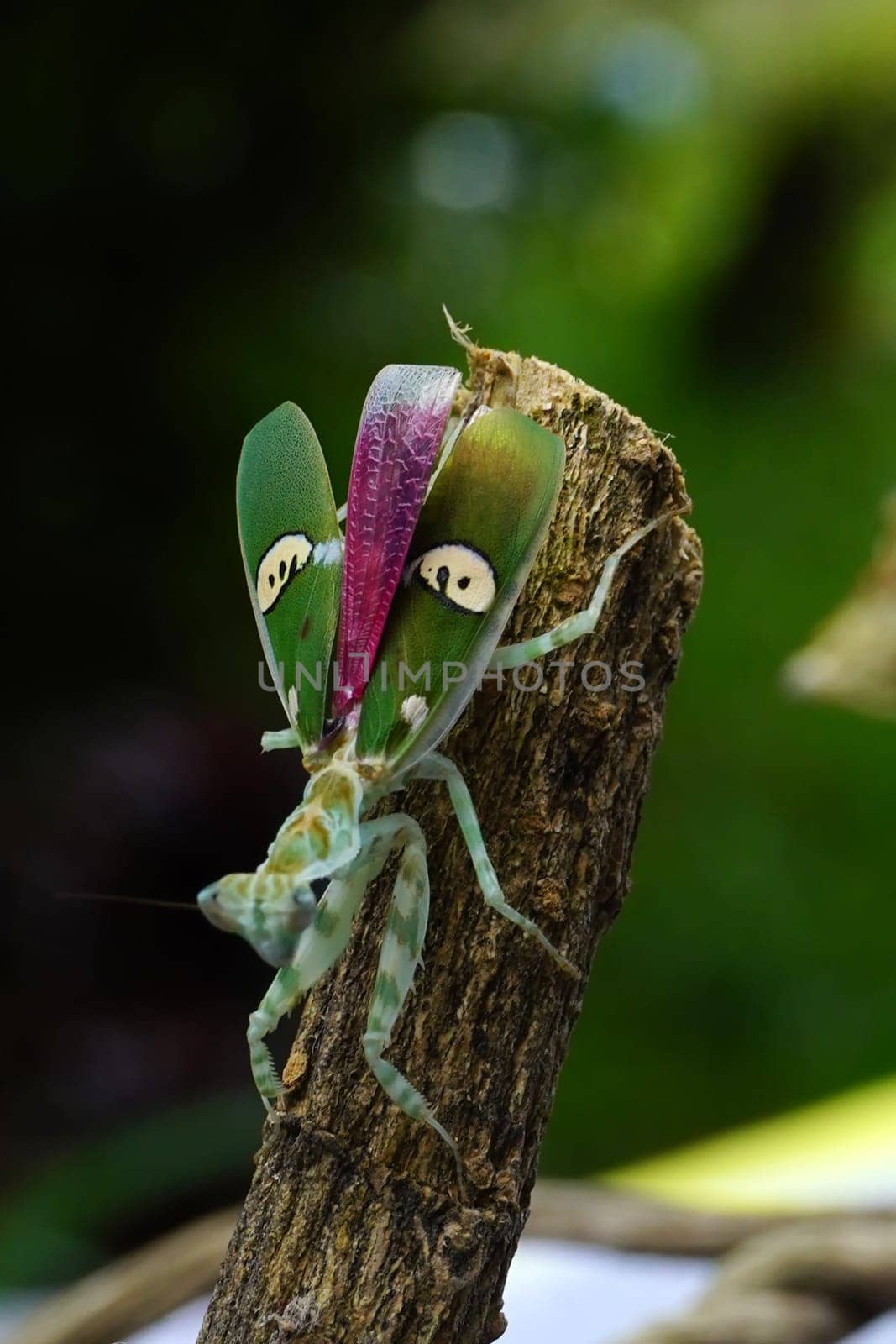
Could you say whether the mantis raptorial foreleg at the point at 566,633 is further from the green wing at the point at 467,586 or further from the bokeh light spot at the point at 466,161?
the bokeh light spot at the point at 466,161

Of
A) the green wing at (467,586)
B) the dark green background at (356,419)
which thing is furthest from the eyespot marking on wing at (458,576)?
the dark green background at (356,419)

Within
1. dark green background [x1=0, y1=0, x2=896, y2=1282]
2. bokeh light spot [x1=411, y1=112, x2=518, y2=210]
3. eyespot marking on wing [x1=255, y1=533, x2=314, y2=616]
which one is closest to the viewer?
eyespot marking on wing [x1=255, y1=533, x2=314, y2=616]

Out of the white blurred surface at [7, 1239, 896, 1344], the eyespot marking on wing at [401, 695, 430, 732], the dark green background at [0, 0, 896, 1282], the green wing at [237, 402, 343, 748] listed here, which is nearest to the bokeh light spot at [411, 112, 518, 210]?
the dark green background at [0, 0, 896, 1282]

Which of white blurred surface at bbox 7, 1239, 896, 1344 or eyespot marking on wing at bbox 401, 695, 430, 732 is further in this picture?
white blurred surface at bbox 7, 1239, 896, 1344

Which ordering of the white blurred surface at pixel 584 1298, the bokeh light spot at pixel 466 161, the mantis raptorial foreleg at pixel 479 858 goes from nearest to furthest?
the mantis raptorial foreleg at pixel 479 858, the white blurred surface at pixel 584 1298, the bokeh light spot at pixel 466 161

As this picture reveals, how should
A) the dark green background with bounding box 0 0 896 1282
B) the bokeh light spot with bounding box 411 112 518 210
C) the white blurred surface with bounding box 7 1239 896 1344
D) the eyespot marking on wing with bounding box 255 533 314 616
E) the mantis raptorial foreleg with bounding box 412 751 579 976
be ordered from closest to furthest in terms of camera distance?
1. the mantis raptorial foreleg with bounding box 412 751 579 976
2. the eyespot marking on wing with bounding box 255 533 314 616
3. the white blurred surface with bounding box 7 1239 896 1344
4. the dark green background with bounding box 0 0 896 1282
5. the bokeh light spot with bounding box 411 112 518 210

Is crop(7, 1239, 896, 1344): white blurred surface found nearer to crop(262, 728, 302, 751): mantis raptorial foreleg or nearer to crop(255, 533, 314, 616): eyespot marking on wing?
crop(262, 728, 302, 751): mantis raptorial foreleg

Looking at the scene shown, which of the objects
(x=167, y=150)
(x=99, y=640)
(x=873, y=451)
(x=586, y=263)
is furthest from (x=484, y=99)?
(x=99, y=640)
